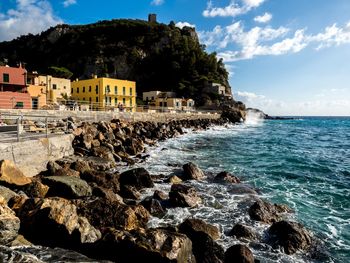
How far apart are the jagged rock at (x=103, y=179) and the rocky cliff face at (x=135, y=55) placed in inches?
3384

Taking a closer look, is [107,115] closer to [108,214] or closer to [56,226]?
[108,214]

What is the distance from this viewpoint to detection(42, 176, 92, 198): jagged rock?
10.6m

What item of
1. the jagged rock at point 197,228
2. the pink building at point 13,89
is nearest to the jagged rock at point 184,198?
the jagged rock at point 197,228

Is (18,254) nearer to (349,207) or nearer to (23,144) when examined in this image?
(23,144)

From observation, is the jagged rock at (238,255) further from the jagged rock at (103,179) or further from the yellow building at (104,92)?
the yellow building at (104,92)

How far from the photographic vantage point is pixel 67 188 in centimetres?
1069

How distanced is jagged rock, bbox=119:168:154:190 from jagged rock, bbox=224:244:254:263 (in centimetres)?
712

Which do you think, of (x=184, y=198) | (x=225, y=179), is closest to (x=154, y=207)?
(x=184, y=198)

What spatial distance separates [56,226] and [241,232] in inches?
234

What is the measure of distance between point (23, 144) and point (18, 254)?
339 inches

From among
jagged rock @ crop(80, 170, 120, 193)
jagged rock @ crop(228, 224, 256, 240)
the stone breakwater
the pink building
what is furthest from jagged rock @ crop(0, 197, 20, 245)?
the pink building

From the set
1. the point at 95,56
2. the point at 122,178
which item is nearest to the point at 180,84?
the point at 95,56

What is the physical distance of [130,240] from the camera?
680 cm

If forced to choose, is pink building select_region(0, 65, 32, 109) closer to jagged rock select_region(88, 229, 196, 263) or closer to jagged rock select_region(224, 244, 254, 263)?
jagged rock select_region(88, 229, 196, 263)
